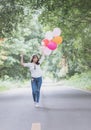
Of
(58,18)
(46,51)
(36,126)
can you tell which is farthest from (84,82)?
(36,126)

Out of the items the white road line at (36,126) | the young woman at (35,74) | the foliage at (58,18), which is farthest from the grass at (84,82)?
the white road line at (36,126)

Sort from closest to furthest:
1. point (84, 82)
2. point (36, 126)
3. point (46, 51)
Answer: point (36, 126)
point (46, 51)
point (84, 82)

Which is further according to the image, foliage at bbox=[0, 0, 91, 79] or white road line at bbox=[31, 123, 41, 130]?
foliage at bbox=[0, 0, 91, 79]

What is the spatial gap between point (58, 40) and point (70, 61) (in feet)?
96.9

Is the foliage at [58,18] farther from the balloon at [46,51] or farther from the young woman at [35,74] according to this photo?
the young woman at [35,74]

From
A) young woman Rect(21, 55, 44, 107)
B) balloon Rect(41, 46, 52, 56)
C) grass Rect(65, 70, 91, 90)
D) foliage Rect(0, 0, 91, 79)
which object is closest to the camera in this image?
young woman Rect(21, 55, 44, 107)

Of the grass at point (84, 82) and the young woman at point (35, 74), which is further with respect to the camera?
the grass at point (84, 82)

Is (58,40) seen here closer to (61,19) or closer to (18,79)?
(61,19)

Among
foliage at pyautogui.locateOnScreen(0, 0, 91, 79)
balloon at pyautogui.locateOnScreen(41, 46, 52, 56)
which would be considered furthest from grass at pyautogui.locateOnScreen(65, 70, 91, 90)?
balloon at pyautogui.locateOnScreen(41, 46, 52, 56)

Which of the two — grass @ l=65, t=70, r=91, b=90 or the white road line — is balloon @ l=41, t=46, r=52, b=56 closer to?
the white road line

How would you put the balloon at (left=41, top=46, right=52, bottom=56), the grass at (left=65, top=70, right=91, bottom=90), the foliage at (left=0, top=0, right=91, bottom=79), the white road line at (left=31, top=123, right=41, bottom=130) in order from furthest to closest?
1. the grass at (left=65, top=70, right=91, bottom=90)
2. the foliage at (left=0, top=0, right=91, bottom=79)
3. the balloon at (left=41, top=46, right=52, bottom=56)
4. the white road line at (left=31, top=123, right=41, bottom=130)

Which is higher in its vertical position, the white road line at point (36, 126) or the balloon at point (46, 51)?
the balloon at point (46, 51)

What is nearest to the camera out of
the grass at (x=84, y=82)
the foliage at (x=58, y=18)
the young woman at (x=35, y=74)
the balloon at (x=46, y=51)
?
the young woman at (x=35, y=74)

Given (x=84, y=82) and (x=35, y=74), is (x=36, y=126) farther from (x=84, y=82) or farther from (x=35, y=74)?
(x=84, y=82)
